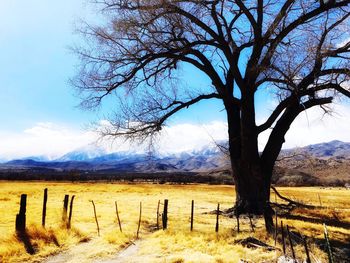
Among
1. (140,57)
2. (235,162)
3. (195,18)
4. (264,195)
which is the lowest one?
(264,195)

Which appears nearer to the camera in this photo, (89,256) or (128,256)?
(89,256)

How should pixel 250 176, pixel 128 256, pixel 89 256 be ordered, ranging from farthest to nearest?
pixel 250 176
pixel 128 256
pixel 89 256

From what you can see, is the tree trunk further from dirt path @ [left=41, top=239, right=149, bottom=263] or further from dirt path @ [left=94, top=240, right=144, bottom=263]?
dirt path @ [left=41, top=239, right=149, bottom=263]

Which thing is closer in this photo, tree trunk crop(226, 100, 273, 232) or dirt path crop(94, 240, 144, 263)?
dirt path crop(94, 240, 144, 263)

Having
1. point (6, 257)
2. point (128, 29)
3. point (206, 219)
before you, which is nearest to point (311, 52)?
point (128, 29)

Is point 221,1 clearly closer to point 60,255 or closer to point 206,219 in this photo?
point 206,219

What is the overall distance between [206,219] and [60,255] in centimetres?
918

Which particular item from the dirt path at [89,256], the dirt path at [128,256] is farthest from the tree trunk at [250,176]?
the dirt path at [89,256]

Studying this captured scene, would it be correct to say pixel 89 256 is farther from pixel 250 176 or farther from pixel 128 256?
pixel 250 176

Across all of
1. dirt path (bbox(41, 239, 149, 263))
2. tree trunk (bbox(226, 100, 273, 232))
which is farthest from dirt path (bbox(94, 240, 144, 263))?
tree trunk (bbox(226, 100, 273, 232))

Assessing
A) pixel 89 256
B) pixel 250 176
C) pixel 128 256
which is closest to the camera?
pixel 89 256

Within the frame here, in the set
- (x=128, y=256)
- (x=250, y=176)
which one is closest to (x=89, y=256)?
(x=128, y=256)

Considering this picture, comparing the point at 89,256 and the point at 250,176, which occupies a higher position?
the point at 250,176

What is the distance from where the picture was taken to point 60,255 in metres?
11.7
